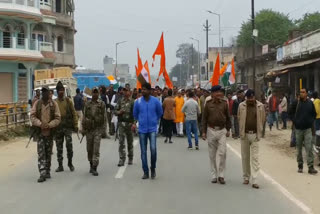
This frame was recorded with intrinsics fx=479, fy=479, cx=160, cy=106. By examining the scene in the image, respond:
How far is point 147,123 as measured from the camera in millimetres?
9406

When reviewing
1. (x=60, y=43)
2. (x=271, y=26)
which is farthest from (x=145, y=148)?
(x=271, y=26)

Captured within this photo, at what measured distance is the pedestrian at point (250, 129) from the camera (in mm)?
8797

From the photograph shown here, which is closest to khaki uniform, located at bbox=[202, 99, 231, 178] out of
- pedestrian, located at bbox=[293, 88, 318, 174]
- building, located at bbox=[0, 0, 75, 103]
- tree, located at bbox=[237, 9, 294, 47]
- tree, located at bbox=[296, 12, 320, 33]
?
pedestrian, located at bbox=[293, 88, 318, 174]

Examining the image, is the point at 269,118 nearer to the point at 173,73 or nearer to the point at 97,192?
the point at 97,192

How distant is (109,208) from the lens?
6.99 meters

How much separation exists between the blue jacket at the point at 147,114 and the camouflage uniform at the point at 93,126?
2.84 ft

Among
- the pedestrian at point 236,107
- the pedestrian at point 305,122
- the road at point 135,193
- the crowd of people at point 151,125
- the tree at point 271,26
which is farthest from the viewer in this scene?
the tree at point 271,26

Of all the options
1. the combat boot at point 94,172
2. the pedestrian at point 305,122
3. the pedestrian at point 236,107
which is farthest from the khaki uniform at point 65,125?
the pedestrian at point 236,107

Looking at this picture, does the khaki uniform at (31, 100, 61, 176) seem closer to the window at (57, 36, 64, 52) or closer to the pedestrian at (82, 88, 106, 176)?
the pedestrian at (82, 88, 106, 176)

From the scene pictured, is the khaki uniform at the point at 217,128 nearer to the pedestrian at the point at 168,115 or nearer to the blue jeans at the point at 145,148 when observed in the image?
the blue jeans at the point at 145,148

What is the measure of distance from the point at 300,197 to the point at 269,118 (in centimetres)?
1399

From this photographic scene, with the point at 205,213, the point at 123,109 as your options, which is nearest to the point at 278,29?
the point at 123,109

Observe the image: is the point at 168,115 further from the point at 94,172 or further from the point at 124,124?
the point at 94,172

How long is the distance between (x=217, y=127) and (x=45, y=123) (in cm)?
337
